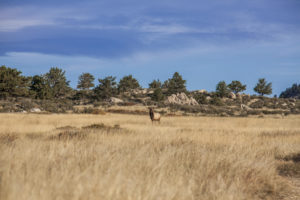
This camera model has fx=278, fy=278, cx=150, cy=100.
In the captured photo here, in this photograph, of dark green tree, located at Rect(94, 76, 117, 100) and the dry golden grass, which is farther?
dark green tree, located at Rect(94, 76, 117, 100)

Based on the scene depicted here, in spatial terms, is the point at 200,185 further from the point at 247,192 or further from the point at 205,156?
the point at 205,156

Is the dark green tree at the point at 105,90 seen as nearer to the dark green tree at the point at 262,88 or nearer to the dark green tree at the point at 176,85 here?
the dark green tree at the point at 176,85

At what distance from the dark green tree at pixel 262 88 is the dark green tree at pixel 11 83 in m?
77.4

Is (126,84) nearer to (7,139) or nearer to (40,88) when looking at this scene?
(40,88)

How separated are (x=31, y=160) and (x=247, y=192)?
11.9 ft

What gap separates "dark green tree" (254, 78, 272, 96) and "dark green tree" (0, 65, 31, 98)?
7740cm

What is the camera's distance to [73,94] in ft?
277

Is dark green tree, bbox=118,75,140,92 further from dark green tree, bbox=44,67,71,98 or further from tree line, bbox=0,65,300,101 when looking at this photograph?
dark green tree, bbox=44,67,71,98

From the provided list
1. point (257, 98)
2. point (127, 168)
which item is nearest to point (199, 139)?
point (127, 168)

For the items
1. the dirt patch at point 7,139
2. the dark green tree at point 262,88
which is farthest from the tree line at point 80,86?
the dirt patch at point 7,139

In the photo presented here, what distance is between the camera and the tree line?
191 feet

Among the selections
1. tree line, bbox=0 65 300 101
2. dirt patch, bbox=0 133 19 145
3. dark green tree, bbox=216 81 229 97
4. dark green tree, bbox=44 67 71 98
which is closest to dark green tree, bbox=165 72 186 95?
tree line, bbox=0 65 300 101

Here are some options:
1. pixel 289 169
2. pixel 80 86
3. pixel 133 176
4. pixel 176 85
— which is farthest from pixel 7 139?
pixel 80 86

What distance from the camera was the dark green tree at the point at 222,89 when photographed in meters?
85.9
